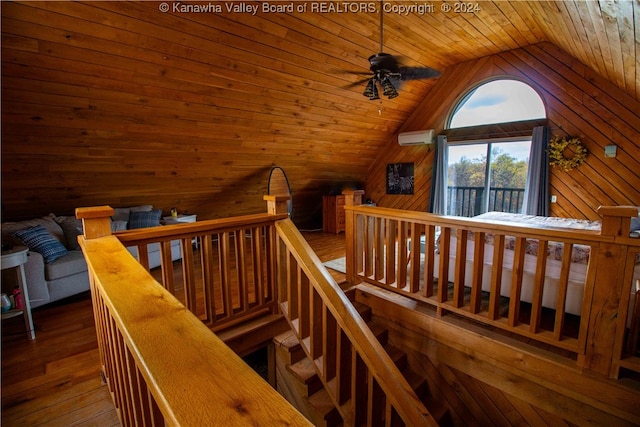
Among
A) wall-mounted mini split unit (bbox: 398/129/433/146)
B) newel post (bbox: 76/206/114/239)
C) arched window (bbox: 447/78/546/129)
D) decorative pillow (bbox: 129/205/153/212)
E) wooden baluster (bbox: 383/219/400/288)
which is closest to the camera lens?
newel post (bbox: 76/206/114/239)

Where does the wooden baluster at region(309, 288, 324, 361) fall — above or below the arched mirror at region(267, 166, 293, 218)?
below

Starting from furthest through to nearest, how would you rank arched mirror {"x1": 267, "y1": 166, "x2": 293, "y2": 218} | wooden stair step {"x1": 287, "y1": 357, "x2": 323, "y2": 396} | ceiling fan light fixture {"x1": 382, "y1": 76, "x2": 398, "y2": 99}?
arched mirror {"x1": 267, "y1": 166, "x2": 293, "y2": 218}, ceiling fan light fixture {"x1": 382, "y1": 76, "x2": 398, "y2": 99}, wooden stair step {"x1": 287, "y1": 357, "x2": 323, "y2": 396}

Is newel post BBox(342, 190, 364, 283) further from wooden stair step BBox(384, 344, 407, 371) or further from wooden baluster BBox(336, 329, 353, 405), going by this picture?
wooden baluster BBox(336, 329, 353, 405)


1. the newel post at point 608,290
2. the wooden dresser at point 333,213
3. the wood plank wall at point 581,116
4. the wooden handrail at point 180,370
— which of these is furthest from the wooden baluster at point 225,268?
the wood plank wall at point 581,116

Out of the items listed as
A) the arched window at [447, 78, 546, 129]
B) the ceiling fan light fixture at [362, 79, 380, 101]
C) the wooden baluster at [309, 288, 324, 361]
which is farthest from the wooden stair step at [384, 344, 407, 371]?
the arched window at [447, 78, 546, 129]

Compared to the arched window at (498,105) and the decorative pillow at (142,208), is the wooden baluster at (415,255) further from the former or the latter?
the arched window at (498,105)

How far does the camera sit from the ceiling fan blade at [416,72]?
113 inches

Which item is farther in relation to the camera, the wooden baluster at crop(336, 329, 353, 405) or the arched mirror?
the arched mirror

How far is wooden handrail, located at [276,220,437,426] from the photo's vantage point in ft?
5.41

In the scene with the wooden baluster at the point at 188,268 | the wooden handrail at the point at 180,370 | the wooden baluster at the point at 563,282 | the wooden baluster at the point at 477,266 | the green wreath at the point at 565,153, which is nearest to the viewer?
the wooden handrail at the point at 180,370

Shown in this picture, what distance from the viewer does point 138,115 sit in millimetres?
3406

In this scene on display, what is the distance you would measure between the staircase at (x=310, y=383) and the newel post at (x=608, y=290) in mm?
1268

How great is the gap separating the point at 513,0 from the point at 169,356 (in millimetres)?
4305

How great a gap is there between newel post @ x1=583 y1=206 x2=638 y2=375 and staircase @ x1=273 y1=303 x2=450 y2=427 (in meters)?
1.27
